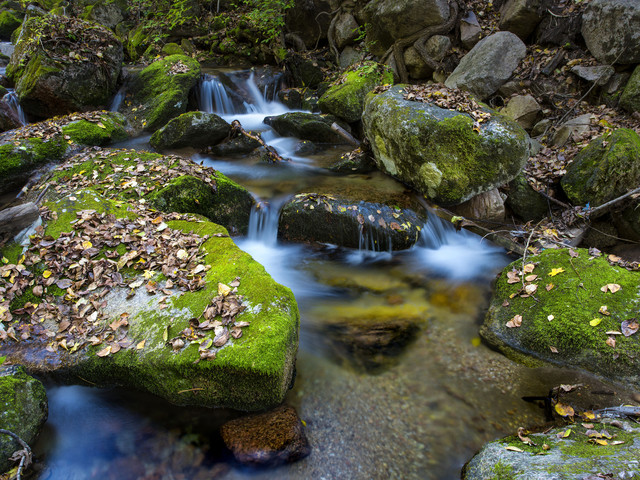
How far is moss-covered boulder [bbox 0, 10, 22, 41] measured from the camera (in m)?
19.0

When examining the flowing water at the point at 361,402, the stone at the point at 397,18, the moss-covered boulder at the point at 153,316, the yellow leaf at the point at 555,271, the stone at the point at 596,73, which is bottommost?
the flowing water at the point at 361,402

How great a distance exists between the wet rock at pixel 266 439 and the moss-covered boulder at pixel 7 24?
2653 centimetres

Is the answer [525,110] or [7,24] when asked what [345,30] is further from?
[7,24]

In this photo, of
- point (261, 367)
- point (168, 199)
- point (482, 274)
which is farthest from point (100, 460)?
point (482, 274)

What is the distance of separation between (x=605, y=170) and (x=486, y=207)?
2055 mm

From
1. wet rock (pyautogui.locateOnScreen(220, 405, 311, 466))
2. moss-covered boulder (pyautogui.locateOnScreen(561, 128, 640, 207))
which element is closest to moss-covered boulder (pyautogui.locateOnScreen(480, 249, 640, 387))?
moss-covered boulder (pyautogui.locateOnScreen(561, 128, 640, 207))

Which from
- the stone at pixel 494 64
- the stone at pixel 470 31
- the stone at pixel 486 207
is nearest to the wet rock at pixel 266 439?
the stone at pixel 486 207

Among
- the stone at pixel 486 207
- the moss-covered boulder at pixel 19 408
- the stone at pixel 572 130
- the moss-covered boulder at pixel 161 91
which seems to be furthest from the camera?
the moss-covered boulder at pixel 161 91

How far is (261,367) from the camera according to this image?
2.86m

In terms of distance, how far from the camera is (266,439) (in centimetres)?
301

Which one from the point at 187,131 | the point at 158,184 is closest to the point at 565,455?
the point at 158,184

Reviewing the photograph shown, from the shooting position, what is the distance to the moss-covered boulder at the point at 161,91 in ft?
33.3

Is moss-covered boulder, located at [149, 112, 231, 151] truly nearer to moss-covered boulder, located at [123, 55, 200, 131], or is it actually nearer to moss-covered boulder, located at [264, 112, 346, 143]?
moss-covered boulder, located at [123, 55, 200, 131]

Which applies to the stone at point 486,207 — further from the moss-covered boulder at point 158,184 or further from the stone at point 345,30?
the stone at point 345,30
